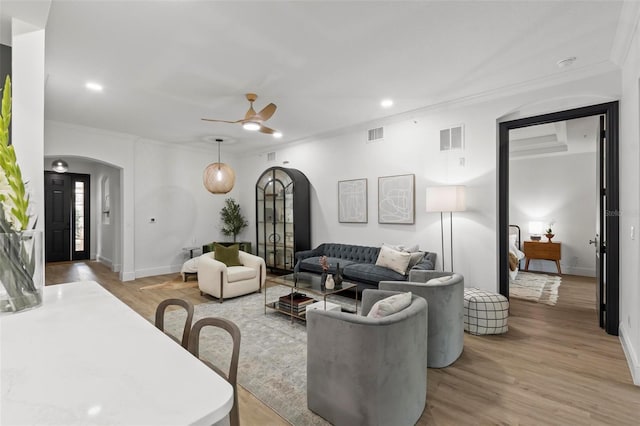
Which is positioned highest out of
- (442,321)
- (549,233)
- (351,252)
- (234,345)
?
(549,233)

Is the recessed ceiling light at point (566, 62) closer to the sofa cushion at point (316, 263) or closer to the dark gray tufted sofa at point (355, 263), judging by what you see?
the dark gray tufted sofa at point (355, 263)

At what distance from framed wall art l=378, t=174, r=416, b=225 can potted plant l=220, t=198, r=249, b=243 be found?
400 cm

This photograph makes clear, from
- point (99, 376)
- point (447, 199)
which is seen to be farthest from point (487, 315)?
point (99, 376)

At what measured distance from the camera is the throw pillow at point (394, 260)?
4.31m

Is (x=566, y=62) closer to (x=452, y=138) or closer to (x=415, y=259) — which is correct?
(x=452, y=138)

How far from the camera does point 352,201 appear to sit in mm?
5660

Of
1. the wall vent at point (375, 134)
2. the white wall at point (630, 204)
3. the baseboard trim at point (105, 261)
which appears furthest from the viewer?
the baseboard trim at point (105, 261)

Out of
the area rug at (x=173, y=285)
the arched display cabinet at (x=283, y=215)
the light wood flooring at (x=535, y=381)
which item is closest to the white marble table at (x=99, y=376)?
the light wood flooring at (x=535, y=381)

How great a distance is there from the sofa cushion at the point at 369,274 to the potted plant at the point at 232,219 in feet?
13.1

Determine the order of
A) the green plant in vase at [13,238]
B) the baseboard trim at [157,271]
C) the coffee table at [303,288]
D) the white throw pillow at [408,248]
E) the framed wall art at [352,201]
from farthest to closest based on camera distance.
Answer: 1. the baseboard trim at [157,271]
2. the framed wall art at [352,201]
3. the white throw pillow at [408,248]
4. the coffee table at [303,288]
5. the green plant in vase at [13,238]

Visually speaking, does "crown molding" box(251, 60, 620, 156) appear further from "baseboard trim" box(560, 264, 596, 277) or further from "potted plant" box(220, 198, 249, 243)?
"baseboard trim" box(560, 264, 596, 277)

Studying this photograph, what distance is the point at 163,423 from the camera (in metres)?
0.67

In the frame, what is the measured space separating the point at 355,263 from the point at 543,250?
173 inches

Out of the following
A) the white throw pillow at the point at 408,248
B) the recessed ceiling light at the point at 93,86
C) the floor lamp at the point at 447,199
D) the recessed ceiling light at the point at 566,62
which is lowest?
the white throw pillow at the point at 408,248
